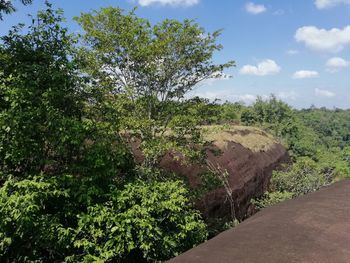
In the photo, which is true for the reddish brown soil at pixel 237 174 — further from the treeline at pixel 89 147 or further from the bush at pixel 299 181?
the treeline at pixel 89 147

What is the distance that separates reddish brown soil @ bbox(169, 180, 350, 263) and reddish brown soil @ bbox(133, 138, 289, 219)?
10.3 m

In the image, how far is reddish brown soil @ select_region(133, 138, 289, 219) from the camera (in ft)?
51.4

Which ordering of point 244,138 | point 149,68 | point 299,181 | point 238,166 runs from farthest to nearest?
point 244,138
point 238,166
point 299,181
point 149,68

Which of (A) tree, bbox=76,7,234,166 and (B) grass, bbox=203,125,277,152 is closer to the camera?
(A) tree, bbox=76,7,234,166

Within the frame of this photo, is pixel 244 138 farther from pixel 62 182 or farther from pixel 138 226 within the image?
pixel 62 182

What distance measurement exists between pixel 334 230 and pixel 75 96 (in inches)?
271

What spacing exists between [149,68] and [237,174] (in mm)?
9694

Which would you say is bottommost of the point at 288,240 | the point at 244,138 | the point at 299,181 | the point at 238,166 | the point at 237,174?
the point at 299,181

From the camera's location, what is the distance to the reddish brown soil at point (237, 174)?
15664 mm

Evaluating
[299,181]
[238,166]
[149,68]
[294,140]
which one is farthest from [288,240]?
[294,140]

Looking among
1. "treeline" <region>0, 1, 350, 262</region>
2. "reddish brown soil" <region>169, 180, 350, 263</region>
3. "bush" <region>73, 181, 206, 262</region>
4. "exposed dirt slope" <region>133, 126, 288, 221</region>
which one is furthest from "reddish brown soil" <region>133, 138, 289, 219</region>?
"reddish brown soil" <region>169, 180, 350, 263</region>

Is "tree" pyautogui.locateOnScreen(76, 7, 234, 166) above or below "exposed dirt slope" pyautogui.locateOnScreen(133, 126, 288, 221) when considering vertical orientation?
above

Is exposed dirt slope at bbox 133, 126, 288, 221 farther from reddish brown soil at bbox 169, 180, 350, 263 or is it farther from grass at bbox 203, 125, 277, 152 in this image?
reddish brown soil at bbox 169, 180, 350, 263

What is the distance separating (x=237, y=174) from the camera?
19.4 m
